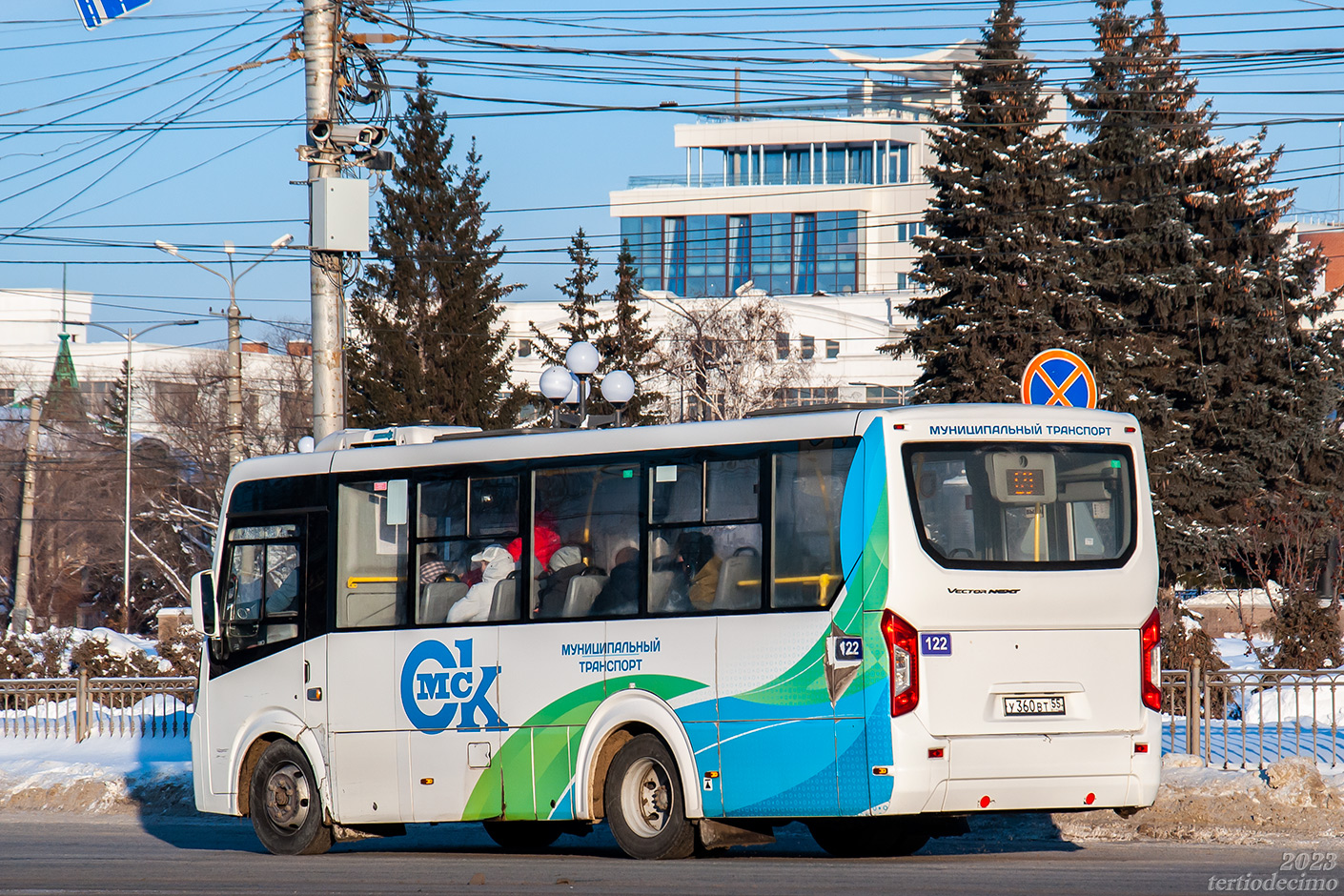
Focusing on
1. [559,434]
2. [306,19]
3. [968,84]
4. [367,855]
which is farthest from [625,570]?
[968,84]

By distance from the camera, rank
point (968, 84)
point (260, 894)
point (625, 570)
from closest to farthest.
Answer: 1. point (260, 894)
2. point (625, 570)
3. point (968, 84)

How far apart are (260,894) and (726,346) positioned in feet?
153

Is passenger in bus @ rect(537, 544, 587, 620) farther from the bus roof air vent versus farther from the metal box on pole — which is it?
the metal box on pole

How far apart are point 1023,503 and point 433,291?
41.9 metres

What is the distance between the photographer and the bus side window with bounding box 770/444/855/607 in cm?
1016

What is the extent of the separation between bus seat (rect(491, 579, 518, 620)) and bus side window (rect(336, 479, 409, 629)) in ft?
2.92

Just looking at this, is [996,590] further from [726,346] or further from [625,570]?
[726,346]

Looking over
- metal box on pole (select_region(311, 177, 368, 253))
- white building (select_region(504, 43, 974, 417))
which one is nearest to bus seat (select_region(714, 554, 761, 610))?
metal box on pole (select_region(311, 177, 368, 253))

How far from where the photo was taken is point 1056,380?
14875 millimetres

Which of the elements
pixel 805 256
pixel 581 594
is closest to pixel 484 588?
pixel 581 594

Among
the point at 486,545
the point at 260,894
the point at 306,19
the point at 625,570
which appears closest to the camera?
the point at 260,894

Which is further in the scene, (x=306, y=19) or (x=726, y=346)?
(x=726, y=346)

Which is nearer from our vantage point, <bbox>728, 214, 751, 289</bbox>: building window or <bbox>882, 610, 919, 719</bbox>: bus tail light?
<bbox>882, 610, 919, 719</bbox>: bus tail light

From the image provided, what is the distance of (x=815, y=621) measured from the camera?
1013 cm
